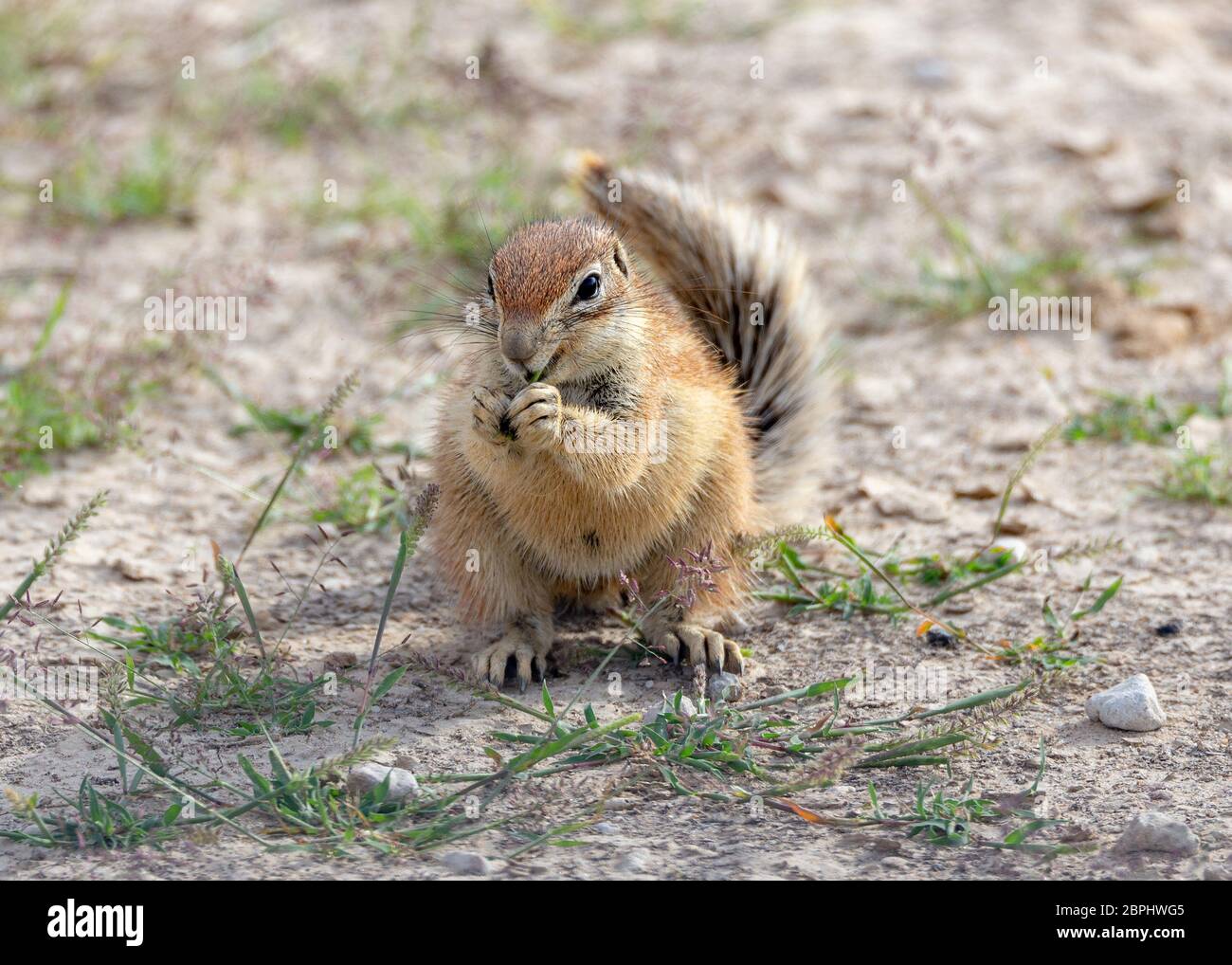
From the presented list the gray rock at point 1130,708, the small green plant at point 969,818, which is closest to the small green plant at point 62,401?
the small green plant at point 969,818

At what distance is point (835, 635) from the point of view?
4102mm

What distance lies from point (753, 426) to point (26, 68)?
4.78 m

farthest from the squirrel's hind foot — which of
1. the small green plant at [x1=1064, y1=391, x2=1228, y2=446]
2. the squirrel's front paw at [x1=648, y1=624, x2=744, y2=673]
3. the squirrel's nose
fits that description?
the small green plant at [x1=1064, y1=391, x2=1228, y2=446]

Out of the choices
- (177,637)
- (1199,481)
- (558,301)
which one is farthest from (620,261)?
(1199,481)

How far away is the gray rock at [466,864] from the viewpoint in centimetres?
294

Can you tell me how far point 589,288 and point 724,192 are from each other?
3132 millimetres

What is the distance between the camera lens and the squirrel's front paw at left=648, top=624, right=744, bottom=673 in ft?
12.8

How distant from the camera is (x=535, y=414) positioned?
3488 mm

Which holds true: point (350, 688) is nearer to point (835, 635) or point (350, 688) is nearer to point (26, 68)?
point (835, 635)

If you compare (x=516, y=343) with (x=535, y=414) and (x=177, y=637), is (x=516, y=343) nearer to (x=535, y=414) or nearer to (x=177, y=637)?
(x=535, y=414)

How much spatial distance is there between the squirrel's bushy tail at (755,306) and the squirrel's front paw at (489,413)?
1.03 m

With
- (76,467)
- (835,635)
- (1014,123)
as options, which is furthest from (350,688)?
(1014,123)

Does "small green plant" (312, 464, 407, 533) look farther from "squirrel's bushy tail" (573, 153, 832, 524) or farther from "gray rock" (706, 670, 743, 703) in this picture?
"gray rock" (706, 670, 743, 703)

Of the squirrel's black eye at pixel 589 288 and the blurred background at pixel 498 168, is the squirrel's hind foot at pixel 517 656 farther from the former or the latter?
the blurred background at pixel 498 168
